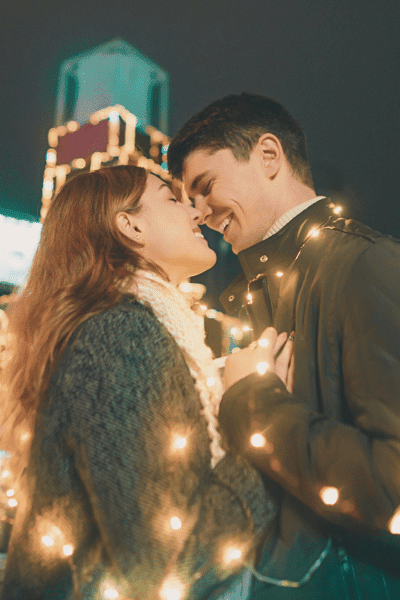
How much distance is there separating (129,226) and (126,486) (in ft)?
3.54

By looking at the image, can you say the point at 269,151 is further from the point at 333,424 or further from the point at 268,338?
the point at 333,424

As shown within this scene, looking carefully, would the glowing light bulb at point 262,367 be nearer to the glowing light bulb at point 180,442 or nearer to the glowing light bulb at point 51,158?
the glowing light bulb at point 180,442

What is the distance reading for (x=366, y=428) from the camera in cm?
102

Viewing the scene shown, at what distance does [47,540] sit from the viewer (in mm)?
1162

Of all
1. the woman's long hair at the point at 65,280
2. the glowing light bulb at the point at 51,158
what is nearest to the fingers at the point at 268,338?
the woman's long hair at the point at 65,280

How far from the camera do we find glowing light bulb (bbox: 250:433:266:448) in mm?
1079

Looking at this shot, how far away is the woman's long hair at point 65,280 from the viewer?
1.39m

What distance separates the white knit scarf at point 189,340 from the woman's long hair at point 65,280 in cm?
8

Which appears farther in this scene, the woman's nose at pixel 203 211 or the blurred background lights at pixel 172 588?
the woman's nose at pixel 203 211

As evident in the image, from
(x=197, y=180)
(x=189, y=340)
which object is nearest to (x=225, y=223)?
(x=197, y=180)

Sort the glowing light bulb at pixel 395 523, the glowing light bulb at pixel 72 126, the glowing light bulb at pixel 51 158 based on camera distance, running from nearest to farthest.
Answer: the glowing light bulb at pixel 395 523, the glowing light bulb at pixel 72 126, the glowing light bulb at pixel 51 158

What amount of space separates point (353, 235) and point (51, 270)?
1189 mm

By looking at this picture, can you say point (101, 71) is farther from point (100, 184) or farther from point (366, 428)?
point (366, 428)

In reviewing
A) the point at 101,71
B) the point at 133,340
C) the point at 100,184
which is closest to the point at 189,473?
the point at 133,340
